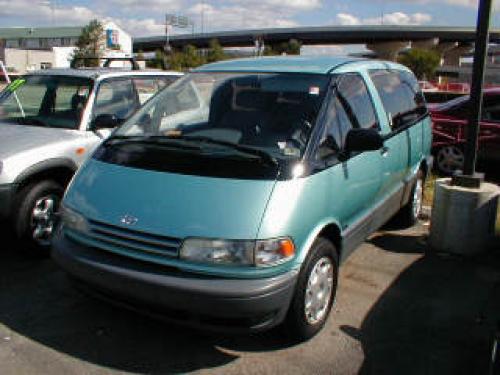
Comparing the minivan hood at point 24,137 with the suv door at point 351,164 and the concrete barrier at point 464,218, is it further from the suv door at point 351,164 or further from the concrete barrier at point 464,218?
the concrete barrier at point 464,218

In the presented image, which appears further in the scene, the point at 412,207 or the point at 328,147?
the point at 412,207

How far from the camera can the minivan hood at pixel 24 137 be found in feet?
15.7

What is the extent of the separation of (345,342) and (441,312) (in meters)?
0.97

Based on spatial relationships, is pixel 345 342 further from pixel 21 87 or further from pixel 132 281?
pixel 21 87

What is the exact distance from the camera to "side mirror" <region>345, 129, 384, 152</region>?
3916mm

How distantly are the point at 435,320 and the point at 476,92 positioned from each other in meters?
2.41

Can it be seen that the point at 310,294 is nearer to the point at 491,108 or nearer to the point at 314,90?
the point at 314,90

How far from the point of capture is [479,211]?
211 inches

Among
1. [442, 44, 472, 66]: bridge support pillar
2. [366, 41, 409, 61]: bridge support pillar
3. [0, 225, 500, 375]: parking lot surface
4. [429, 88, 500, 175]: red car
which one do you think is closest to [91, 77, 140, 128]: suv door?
[0, 225, 500, 375]: parking lot surface

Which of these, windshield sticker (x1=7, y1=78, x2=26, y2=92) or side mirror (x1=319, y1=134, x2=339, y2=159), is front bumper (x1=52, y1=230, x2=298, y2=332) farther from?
windshield sticker (x1=7, y1=78, x2=26, y2=92)

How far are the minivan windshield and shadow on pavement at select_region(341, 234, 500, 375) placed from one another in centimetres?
143

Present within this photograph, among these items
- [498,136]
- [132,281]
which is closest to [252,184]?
[132,281]

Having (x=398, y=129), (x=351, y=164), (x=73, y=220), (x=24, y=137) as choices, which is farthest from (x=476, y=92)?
(x=24, y=137)

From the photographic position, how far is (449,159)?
930cm
